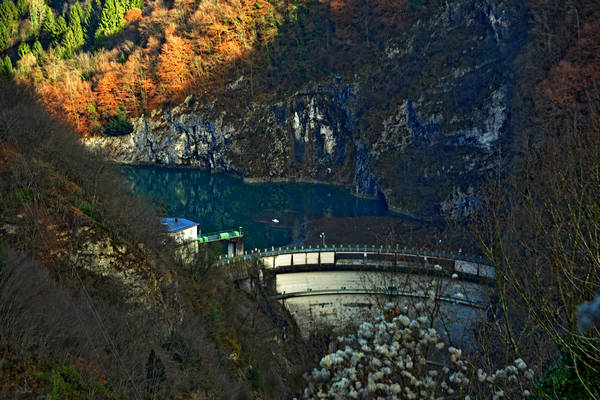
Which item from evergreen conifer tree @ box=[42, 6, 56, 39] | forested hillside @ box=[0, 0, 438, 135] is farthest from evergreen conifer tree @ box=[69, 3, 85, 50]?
forested hillside @ box=[0, 0, 438, 135]

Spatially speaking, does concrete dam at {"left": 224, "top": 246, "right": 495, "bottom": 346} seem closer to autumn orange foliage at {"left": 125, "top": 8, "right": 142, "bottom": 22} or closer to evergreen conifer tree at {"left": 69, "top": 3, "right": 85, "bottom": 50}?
evergreen conifer tree at {"left": 69, "top": 3, "right": 85, "bottom": 50}

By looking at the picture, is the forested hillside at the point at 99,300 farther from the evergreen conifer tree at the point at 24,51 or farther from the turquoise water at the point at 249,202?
the evergreen conifer tree at the point at 24,51

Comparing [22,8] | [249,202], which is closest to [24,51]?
[22,8]

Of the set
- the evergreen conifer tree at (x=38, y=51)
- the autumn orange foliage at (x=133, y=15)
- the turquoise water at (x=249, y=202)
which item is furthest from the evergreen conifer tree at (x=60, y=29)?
the turquoise water at (x=249, y=202)

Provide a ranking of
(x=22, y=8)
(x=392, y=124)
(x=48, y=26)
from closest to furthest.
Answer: (x=392, y=124) < (x=22, y=8) < (x=48, y=26)

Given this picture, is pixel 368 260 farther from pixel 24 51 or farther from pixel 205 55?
pixel 24 51

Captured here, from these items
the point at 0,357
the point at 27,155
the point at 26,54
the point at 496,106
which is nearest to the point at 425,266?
the point at 27,155
